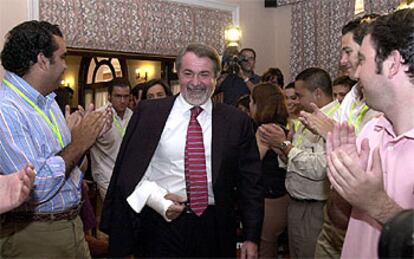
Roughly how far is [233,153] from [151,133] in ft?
1.24

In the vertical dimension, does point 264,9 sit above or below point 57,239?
above

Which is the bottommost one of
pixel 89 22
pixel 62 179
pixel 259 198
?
pixel 259 198

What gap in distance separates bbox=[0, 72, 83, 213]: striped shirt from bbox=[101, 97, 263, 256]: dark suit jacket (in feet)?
0.67

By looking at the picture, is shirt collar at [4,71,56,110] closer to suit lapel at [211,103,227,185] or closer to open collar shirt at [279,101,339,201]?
suit lapel at [211,103,227,185]

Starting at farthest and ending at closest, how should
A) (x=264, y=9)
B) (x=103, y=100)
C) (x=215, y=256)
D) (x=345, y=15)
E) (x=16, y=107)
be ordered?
(x=103, y=100), (x=264, y=9), (x=345, y=15), (x=215, y=256), (x=16, y=107)

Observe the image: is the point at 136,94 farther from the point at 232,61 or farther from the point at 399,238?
the point at 399,238

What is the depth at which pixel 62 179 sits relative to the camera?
1952 millimetres

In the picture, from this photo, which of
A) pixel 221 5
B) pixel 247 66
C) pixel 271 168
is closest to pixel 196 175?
pixel 271 168

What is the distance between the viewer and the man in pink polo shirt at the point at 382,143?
1.20 m

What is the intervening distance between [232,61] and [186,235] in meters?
3.26

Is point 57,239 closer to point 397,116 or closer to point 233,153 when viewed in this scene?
point 233,153

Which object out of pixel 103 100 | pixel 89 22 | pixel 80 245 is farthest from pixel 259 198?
pixel 103 100

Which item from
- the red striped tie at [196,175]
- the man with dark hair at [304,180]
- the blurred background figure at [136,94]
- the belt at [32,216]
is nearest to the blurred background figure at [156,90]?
the blurred background figure at [136,94]

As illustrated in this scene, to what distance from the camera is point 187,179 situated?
85.4 inches
